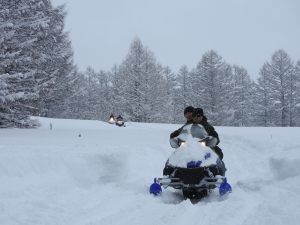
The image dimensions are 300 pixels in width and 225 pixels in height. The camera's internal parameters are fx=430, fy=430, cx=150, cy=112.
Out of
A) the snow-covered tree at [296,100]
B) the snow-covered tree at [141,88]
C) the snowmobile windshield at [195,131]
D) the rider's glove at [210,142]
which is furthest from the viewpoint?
the snow-covered tree at [296,100]

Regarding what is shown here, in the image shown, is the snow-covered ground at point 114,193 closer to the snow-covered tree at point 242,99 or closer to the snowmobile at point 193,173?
the snowmobile at point 193,173

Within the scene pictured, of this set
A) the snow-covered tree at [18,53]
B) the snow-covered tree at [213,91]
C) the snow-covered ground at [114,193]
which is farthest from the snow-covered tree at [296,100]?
the snow-covered ground at [114,193]

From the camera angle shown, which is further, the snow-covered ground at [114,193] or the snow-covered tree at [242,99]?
the snow-covered tree at [242,99]

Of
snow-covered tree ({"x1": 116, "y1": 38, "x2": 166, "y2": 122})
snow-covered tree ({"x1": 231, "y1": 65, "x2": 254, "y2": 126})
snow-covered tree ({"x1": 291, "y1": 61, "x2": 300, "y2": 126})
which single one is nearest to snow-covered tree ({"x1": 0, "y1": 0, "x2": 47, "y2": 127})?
snow-covered tree ({"x1": 116, "y1": 38, "x2": 166, "y2": 122})

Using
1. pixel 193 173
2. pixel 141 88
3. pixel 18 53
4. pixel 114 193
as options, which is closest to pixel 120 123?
pixel 141 88

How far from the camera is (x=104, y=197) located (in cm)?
811

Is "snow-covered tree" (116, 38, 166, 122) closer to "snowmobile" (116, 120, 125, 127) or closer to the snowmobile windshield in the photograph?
"snowmobile" (116, 120, 125, 127)

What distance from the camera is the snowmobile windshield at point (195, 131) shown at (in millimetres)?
9078

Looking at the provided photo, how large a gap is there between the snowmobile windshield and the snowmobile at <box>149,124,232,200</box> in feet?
1.24

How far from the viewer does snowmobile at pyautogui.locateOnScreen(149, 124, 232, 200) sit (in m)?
7.81

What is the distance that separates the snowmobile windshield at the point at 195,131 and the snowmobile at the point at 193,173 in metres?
0.38

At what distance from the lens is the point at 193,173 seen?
7801 millimetres

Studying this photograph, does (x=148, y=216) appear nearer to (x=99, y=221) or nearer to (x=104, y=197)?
(x=99, y=221)

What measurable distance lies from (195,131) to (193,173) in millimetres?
1503
